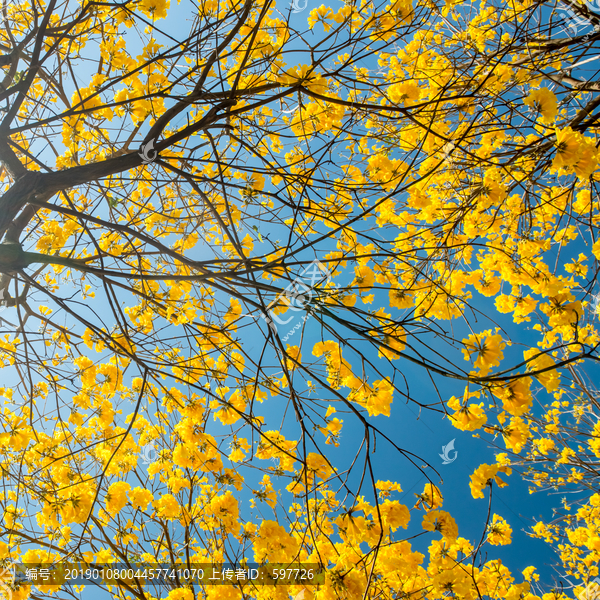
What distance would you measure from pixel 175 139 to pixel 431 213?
1.76 meters

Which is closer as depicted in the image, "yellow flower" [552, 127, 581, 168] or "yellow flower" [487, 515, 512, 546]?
"yellow flower" [552, 127, 581, 168]

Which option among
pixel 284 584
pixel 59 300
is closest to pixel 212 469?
pixel 284 584

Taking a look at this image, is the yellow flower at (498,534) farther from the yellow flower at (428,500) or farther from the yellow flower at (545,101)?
the yellow flower at (545,101)

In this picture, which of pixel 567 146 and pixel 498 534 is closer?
pixel 567 146

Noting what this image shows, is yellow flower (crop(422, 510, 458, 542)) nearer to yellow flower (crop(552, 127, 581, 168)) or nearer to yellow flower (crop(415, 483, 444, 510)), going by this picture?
yellow flower (crop(415, 483, 444, 510))

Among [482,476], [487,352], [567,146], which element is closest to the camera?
[487,352]

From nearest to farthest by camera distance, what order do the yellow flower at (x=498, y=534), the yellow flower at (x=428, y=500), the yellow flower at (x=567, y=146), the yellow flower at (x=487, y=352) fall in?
the yellow flower at (x=487, y=352)
the yellow flower at (x=567, y=146)
the yellow flower at (x=428, y=500)
the yellow flower at (x=498, y=534)

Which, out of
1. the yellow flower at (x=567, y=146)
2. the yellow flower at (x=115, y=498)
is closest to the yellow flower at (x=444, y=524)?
the yellow flower at (x=115, y=498)

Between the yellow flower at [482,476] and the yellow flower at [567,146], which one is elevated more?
the yellow flower at [567,146]

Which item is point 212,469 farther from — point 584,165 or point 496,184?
point 584,165

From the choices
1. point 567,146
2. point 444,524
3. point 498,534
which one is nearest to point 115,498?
point 444,524

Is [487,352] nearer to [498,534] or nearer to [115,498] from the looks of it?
[498,534]

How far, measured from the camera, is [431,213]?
2.43 m

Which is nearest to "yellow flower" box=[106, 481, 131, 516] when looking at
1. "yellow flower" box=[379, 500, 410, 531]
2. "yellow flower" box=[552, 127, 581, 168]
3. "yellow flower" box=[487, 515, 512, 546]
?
"yellow flower" box=[379, 500, 410, 531]
